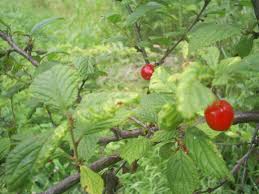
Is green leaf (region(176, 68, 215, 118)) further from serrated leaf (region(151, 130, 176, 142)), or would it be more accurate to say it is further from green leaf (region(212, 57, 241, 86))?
serrated leaf (region(151, 130, 176, 142))

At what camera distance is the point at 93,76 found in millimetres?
1671

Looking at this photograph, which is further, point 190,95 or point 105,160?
point 105,160

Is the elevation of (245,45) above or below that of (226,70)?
below

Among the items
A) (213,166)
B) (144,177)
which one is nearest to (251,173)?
(144,177)

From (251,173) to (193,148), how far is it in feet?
6.36

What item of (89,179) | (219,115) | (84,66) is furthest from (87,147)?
(84,66)

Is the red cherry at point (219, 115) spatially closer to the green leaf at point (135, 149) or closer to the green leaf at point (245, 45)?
the green leaf at point (135, 149)

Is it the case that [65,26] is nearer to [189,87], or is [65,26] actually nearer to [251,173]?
[251,173]

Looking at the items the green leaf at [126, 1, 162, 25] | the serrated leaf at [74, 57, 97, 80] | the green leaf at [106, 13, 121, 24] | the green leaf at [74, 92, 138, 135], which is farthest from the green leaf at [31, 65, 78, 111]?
the green leaf at [106, 13, 121, 24]

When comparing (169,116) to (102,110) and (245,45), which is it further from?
(245,45)

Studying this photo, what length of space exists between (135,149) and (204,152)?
0.64ft

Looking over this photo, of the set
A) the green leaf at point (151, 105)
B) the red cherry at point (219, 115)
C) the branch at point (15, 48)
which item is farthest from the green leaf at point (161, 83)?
the branch at point (15, 48)

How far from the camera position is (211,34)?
1.31 metres

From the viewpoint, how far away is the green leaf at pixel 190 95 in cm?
62
